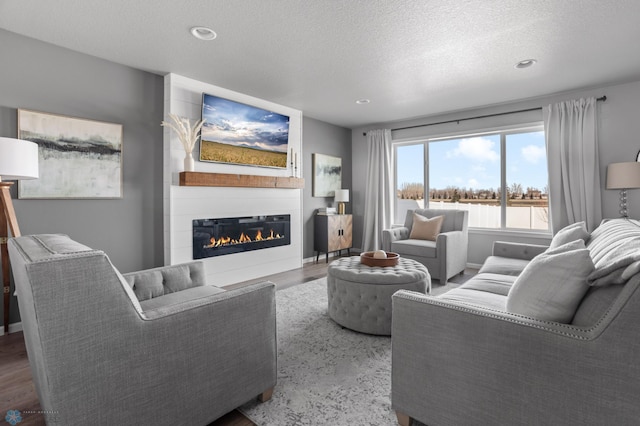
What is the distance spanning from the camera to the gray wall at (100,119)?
2.70 m

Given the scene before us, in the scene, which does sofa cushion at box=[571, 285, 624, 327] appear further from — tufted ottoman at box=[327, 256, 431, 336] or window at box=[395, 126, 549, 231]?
window at box=[395, 126, 549, 231]

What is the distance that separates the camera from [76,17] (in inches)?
95.7

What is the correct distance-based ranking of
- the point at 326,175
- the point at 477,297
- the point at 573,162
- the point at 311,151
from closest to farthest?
the point at 477,297, the point at 573,162, the point at 311,151, the point at 326,175

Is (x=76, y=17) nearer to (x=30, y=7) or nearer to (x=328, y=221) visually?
(x=30, y=7)

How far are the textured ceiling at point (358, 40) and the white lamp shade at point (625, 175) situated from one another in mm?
1043

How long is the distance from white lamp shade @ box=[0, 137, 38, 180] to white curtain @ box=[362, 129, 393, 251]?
4785 millimetres

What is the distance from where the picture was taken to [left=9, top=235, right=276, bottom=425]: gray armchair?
105 centimetres

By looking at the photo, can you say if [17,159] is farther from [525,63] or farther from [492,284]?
[525,63]

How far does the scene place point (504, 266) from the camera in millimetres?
2836

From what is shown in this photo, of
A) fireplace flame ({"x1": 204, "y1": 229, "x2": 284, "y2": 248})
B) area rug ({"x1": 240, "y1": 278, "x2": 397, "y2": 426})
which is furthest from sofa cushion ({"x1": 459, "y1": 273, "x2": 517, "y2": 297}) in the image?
fireplace flame ({"x1": 204, "y1": 229, "x2": 284, "y2": 248})

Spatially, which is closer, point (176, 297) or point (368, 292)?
point (176, 297)

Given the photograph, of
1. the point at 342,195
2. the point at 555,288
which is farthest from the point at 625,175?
the point at 342,195

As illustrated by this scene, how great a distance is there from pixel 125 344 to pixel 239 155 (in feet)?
10.7

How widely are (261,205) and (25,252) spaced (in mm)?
3369
